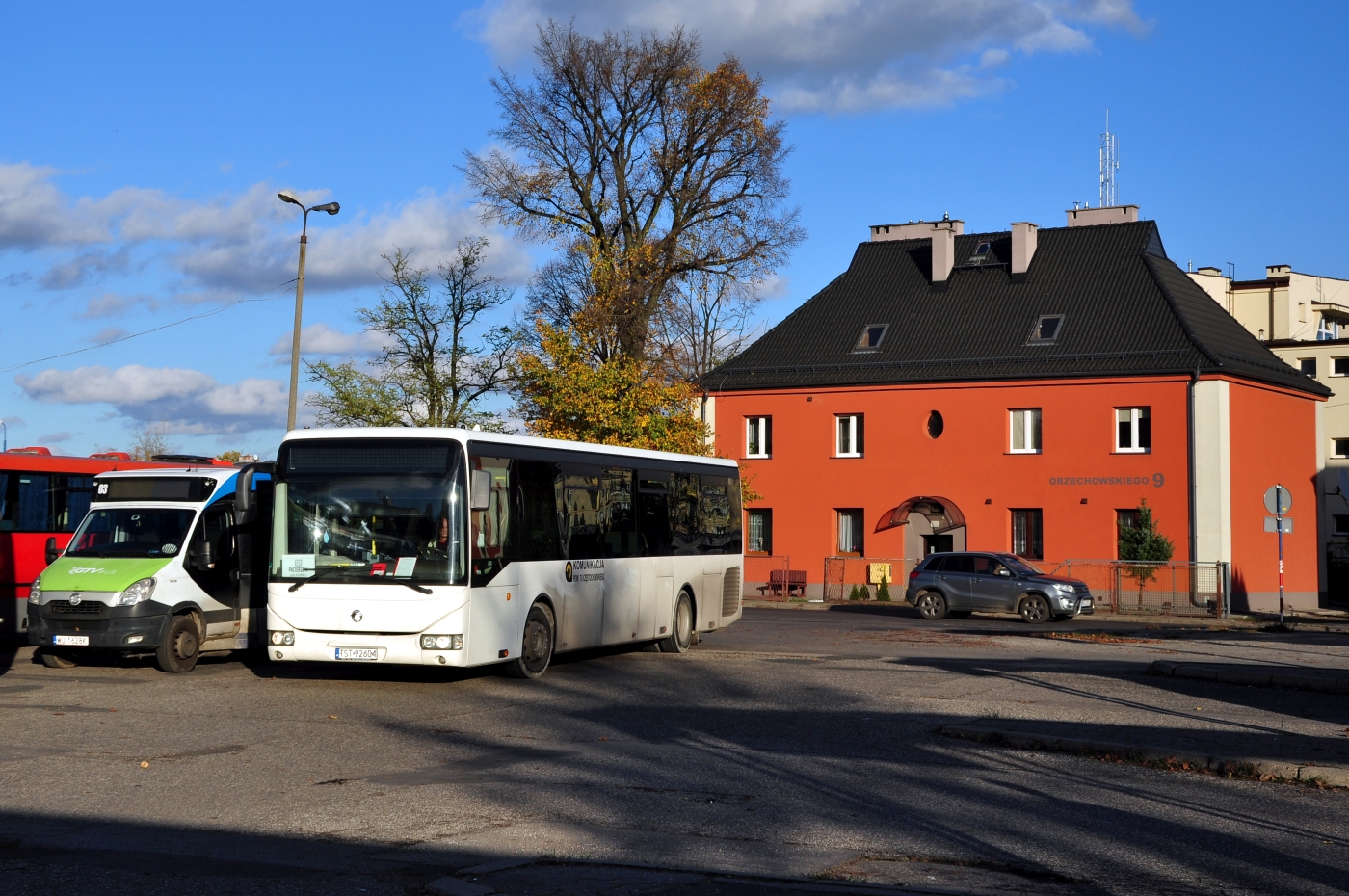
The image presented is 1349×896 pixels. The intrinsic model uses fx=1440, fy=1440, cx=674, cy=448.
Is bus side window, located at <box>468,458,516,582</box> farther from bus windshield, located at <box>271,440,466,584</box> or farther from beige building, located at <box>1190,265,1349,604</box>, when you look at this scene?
beige building, located at <box>1190,265,1349,604</box>

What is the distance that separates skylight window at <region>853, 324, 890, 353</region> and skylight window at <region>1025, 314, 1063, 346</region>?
5483 mm

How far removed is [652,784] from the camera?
405 inches

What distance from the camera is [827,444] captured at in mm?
49188

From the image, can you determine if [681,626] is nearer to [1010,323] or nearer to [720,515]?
[720,515]

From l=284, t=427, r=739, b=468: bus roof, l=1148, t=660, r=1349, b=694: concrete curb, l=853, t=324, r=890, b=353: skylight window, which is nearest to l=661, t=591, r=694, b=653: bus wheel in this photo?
l=284, t=427, r=739, b=468: bus roof

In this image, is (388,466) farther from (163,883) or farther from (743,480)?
(743,480)

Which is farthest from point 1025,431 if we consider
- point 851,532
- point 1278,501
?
point 1278,501

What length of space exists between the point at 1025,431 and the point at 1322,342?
31908 millimetres

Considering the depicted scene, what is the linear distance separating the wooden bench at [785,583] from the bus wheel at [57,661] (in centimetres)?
2979

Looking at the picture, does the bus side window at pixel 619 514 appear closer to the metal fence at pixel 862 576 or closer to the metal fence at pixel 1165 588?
the metal fence at pixel 1165 588

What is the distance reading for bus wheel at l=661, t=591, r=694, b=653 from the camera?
21.7 m

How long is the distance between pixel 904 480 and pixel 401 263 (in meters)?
18.5

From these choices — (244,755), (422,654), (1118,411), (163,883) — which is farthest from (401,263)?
(163,883)

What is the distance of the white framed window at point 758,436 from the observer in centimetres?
5075
